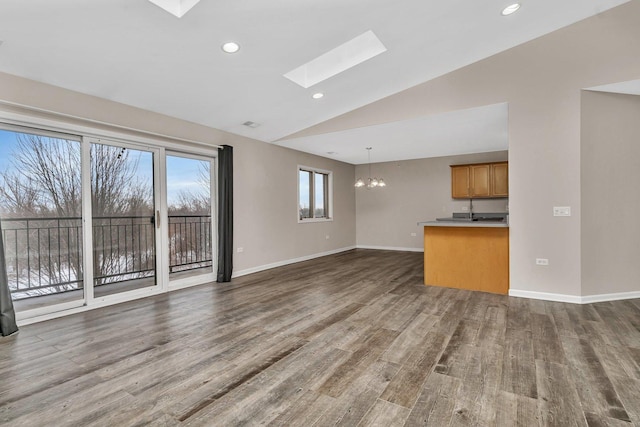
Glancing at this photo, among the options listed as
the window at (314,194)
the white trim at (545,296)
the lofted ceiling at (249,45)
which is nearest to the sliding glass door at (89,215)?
the lofted ceiling at (249,45)

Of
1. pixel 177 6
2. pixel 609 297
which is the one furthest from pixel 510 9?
pixel 609 297

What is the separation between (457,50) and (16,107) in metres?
4.89

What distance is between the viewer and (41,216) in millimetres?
3447

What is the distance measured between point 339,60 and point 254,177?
2.81 meters

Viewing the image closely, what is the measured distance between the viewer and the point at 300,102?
15.2 ft

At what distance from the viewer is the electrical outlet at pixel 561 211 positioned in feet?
12.6

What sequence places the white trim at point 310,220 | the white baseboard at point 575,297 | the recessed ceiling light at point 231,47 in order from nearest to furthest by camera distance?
1. the recessed ceiling light at point 231,47
2. the white baseboard at point 575,297
3. the white trim at point 310,220

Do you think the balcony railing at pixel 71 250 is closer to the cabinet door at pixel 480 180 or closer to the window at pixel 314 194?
the window at pixel 314 194

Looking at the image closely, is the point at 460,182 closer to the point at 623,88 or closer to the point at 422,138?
the point at 422,138

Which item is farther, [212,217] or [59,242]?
[212,217]

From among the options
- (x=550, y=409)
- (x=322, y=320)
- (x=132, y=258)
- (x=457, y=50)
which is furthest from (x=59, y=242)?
(x=457, y=50)

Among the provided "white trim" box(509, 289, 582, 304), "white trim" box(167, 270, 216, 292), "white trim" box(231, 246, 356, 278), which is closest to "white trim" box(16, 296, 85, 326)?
"white trim" box(167, 270, 216, 292)

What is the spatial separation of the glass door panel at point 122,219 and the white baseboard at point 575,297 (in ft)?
16.9

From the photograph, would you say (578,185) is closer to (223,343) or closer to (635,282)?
(635,282)
